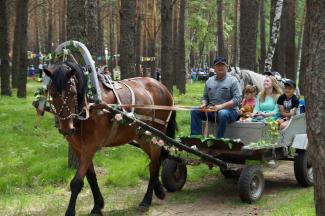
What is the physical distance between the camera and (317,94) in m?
3.56

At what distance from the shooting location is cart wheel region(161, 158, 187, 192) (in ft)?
25.9

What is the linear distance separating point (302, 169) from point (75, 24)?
463 cm

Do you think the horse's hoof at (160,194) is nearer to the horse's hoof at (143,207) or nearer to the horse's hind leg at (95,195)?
the horse's hoof at (143,207)

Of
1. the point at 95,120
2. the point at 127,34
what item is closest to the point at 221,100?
the point at 95,120

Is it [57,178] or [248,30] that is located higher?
[248,30]

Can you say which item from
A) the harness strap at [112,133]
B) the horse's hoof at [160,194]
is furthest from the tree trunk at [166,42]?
the harness strap at [112,133]

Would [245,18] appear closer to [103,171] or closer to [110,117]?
[103,171]

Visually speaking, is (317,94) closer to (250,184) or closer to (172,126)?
(250,184)

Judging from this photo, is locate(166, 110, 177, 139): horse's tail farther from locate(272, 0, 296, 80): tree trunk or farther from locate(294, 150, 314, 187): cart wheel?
locate(272, 0, 296, 80): tree trunk

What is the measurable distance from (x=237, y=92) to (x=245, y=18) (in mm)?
6852

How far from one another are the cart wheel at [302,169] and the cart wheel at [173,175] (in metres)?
1.88

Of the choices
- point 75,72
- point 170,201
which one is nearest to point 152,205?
point 170,201

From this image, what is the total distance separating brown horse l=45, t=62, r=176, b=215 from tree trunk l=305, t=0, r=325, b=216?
315 cm

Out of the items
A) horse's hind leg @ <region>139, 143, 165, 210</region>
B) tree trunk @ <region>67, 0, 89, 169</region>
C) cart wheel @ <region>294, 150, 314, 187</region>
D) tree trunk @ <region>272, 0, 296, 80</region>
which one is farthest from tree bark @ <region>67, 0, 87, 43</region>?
tree trunk @ <region>272, 0, 296, 80</region>
